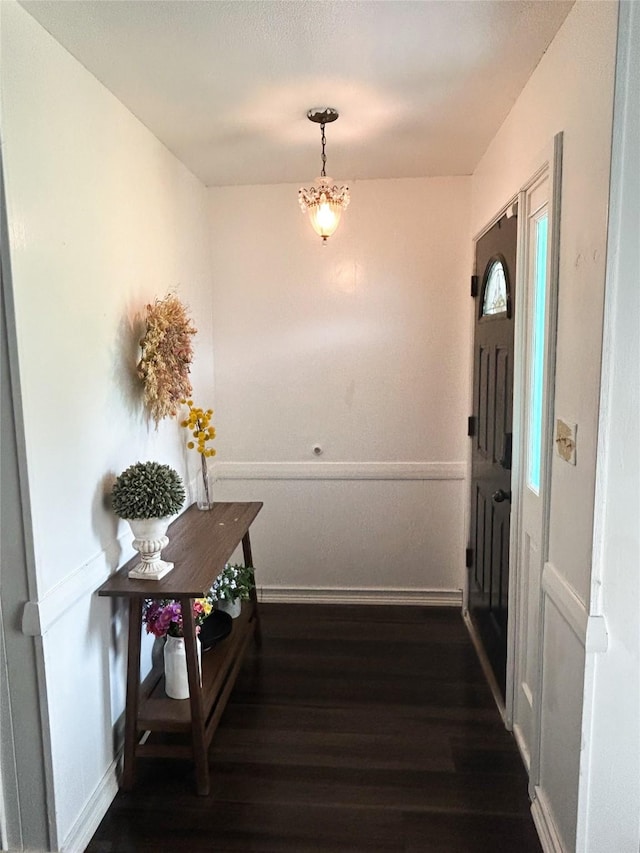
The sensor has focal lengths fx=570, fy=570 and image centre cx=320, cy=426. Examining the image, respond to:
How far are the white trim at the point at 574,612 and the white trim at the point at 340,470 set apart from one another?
153 centimetres

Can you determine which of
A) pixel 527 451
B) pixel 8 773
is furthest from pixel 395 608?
pixel 8 773

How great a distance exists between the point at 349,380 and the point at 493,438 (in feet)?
3.24

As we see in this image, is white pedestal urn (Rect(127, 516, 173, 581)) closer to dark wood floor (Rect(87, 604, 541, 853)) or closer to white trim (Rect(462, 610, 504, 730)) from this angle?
dark wood floor (Rect(87, 604, 541, 853))

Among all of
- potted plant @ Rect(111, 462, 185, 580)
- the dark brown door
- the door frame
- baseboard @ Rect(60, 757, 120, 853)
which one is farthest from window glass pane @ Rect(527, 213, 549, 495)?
baseboard @ Rect(60, 757, 120, 853)

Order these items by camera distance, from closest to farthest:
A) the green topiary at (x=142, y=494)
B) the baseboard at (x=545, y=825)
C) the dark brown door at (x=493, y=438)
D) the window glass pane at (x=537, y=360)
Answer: the baseboard at (x=545, y=825), the green topiary at (x=142, y=494), the window glass pane at (x=537, y=360), the dark brown door at (x=493, y=438)

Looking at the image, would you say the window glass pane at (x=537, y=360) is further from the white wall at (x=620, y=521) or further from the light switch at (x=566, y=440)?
the white wall at (x=620, y=521)

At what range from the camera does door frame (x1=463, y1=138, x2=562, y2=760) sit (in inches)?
68.3

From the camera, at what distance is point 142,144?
2379mm

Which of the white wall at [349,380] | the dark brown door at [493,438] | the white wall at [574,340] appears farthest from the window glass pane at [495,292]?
the white wall at [574,340]

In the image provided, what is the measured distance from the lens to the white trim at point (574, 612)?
1462 millimetres

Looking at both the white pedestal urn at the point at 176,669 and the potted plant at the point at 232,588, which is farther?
the potted plant at the point at 232,588

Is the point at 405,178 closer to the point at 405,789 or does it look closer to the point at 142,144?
the point at 142,144

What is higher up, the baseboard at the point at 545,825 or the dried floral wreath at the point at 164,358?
the dried floral wreath at the point at 164,358

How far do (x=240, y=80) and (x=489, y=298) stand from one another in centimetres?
151
